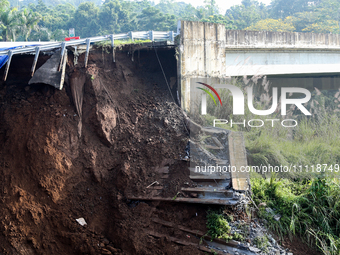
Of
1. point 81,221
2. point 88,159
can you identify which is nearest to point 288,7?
point 88,159

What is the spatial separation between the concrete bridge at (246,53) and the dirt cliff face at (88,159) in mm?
1432

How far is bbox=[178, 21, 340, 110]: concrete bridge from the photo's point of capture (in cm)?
776

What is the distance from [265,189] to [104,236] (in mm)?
3331

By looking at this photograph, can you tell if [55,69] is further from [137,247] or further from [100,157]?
[137,247]

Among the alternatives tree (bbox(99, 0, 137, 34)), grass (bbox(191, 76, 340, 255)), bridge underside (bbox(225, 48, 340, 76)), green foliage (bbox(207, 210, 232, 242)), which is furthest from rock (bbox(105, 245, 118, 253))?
tree (bbox(99, 0, 137, 34))

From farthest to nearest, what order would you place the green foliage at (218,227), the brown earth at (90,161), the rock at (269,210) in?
the rock at (269,210) → the brown earth at (90,161) → the green foliage at (218,227)

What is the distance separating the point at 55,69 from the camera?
6.29m

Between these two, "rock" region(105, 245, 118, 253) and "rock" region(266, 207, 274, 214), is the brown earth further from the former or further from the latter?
"rock" region(266, 207, 274, 214)

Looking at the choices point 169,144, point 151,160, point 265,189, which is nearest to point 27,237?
point 151,160

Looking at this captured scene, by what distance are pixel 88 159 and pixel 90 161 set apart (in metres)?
0.07

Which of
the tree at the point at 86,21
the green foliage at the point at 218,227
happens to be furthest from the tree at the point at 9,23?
the green foliage at the point at 218,227

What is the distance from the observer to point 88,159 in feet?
19.9

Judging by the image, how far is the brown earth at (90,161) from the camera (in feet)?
16.4

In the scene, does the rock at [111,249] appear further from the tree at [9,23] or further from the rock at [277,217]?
the tree at [9,23]
